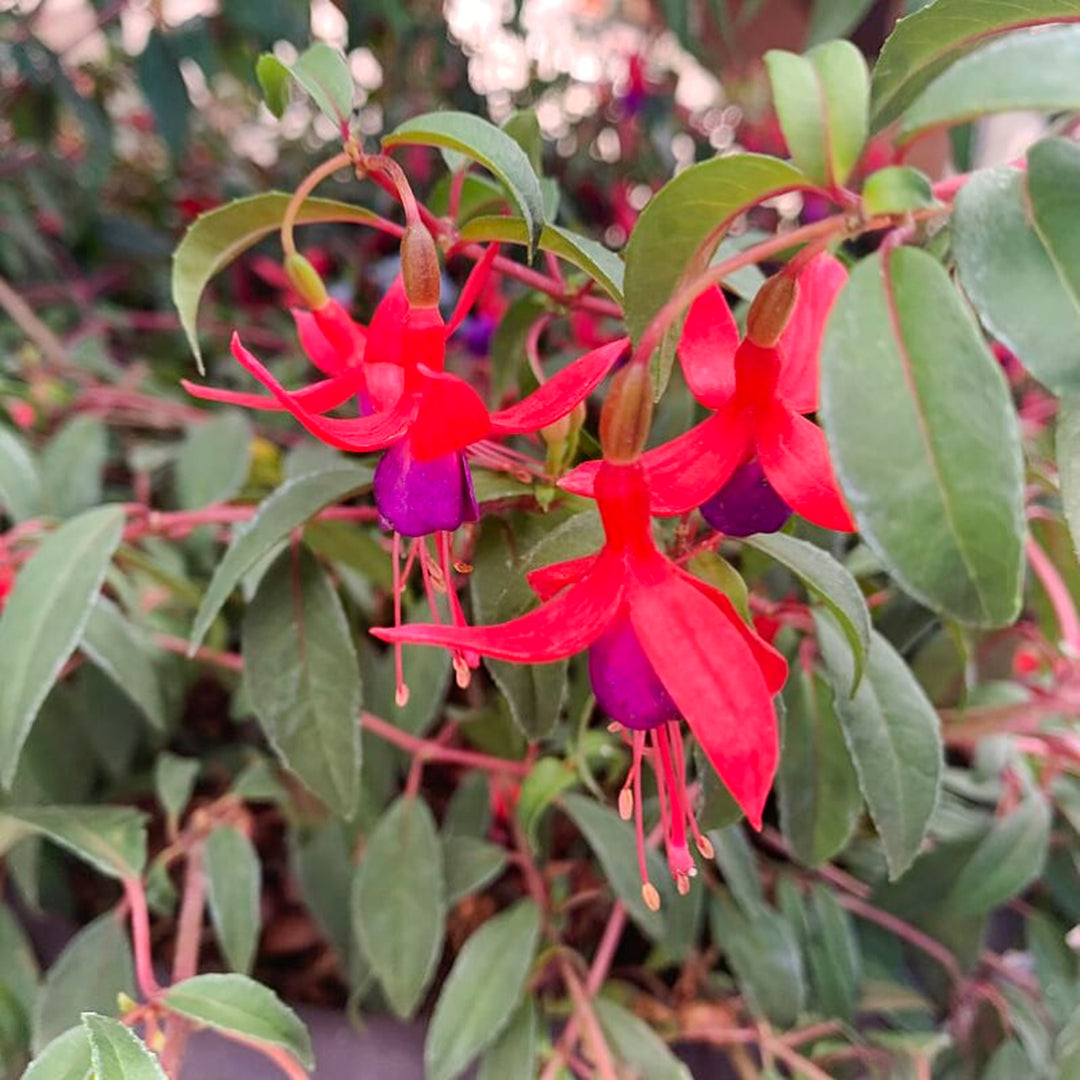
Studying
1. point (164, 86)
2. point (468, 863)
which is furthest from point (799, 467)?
point (164, 86)

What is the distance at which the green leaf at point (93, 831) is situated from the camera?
42 centimetres

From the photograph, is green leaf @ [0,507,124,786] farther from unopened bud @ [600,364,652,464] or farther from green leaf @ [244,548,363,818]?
unopened bud @ [600,364,652,464]

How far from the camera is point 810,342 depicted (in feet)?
0.85

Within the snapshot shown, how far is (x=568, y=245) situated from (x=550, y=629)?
0.11 m

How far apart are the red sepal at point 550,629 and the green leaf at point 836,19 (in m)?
0.43

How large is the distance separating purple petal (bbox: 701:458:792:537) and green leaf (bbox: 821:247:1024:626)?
57mm

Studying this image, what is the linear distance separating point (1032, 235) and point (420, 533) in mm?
155

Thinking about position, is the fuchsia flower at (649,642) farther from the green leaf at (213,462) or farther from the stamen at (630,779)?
the green leaf at (213,462)

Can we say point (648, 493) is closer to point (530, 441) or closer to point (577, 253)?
point (577, 253)

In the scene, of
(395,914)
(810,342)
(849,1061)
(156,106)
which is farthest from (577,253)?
(156,106)

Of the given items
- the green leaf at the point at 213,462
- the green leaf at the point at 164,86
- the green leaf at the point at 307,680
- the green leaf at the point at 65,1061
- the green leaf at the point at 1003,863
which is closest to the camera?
the green leaf at the point at 65,1061

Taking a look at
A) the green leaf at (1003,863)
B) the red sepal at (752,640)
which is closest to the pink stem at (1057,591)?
the green leaf at (1003,863)

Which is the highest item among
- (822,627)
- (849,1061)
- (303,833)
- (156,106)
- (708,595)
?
(156,106)

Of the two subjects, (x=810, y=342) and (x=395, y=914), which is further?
(x=395, y=914)
